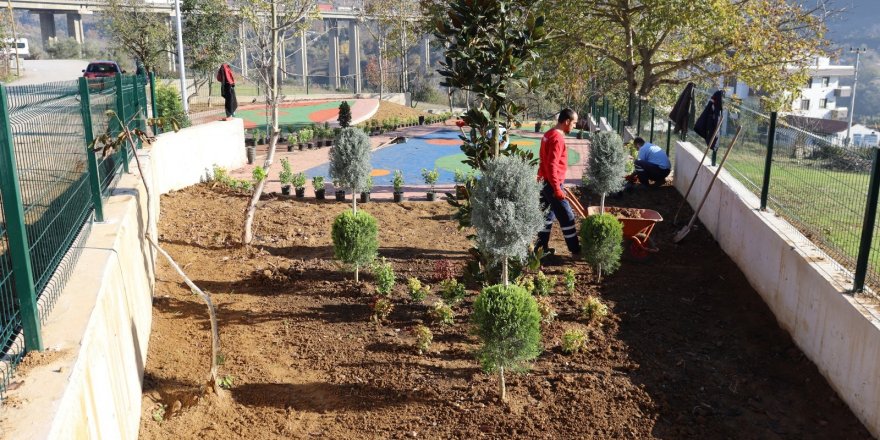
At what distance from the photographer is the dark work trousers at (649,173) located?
13146mm

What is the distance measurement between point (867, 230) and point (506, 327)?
112 inches

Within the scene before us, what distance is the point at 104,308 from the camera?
4680 millimetres

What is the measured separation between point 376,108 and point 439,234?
79.2 ft

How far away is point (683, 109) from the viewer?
1232cm

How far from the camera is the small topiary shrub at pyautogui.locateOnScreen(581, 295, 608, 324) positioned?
7145mm

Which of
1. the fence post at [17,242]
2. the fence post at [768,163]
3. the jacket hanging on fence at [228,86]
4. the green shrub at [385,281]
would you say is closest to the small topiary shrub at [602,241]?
the fence post at [768,163]

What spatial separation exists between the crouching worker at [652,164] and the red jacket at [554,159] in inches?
194

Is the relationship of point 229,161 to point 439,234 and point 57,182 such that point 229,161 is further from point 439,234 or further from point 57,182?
point 57,182

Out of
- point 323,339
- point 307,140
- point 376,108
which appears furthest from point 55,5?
point 323,339

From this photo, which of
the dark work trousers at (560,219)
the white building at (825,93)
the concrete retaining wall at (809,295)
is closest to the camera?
the concrete retaining wall at (809,295)

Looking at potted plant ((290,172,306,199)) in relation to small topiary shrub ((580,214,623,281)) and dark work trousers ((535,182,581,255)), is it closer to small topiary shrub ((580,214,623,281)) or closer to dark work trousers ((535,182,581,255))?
dark work trousers ((535,182,581,255))

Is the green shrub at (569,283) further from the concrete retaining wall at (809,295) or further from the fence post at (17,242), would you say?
the fence post at (17,242)

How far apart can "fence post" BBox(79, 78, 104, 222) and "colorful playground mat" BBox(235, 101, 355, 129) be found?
20997mm

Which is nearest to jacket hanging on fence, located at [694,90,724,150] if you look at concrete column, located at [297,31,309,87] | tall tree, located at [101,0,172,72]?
concrete column, located at [297,31,309,87]
